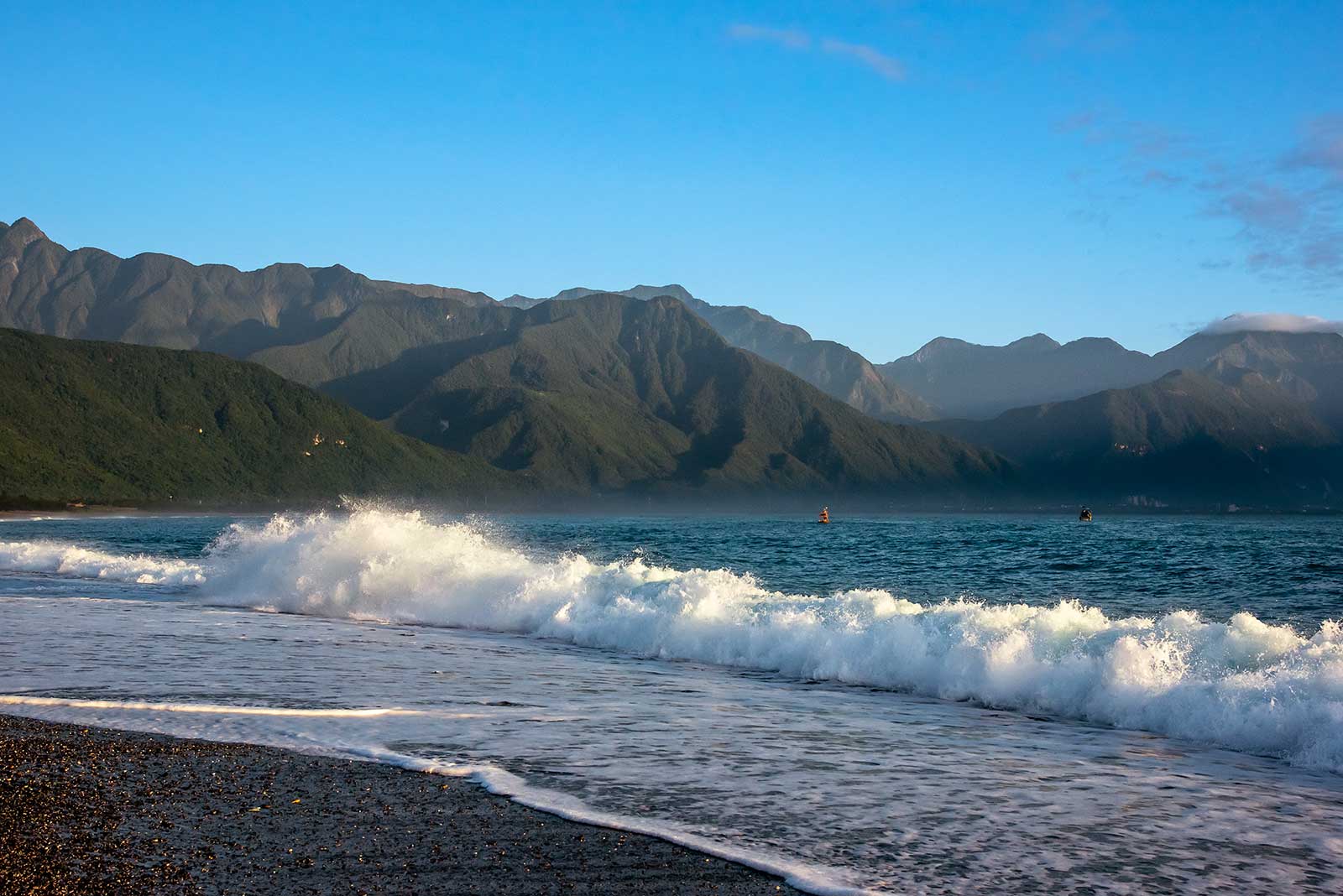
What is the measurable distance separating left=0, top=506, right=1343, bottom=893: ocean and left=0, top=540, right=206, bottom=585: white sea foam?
9502mm

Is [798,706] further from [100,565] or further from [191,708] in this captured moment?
[100,565]

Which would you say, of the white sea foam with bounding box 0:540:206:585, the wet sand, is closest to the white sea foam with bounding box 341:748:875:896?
the wet sand

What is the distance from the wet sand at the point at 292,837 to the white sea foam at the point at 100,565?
119 ft

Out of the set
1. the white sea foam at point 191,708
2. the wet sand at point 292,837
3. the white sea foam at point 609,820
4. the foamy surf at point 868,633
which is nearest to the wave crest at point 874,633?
the foamy surf at point 868,633

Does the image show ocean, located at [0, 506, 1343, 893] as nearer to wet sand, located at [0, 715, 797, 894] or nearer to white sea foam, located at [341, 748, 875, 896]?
white sea foam, located at [341, 748, 875, 896]

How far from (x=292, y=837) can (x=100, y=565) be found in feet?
160

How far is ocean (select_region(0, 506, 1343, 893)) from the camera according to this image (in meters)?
9.65

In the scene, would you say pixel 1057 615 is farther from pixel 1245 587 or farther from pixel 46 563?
pixel 46 563

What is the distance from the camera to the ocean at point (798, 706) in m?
9.65

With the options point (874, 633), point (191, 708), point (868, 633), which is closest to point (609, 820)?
point (191, 708)

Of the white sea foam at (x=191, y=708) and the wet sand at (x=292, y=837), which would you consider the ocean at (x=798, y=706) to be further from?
the wet sand at (x=292, y=837)

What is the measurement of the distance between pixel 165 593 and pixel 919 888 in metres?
37.0

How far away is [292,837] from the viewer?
904 centimetres

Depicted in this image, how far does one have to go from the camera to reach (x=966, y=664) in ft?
64.5
